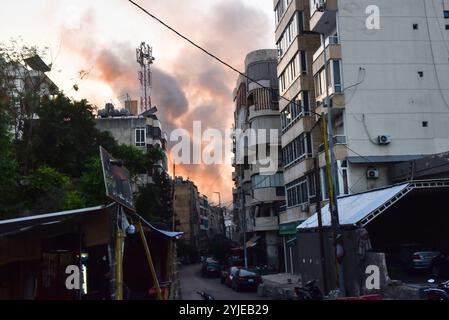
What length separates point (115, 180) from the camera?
41.2 feet

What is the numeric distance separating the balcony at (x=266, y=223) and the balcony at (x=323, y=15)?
63.3 feet

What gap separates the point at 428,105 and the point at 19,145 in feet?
87.0

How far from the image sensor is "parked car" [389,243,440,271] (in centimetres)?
2312

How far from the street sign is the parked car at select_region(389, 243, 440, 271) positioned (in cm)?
1455

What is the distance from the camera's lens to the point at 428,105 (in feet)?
104

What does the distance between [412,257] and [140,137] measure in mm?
45566

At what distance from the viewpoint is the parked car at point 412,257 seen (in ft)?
75.9

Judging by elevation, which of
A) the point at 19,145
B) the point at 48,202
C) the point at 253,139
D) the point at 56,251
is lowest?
Answer: the point at 56,251

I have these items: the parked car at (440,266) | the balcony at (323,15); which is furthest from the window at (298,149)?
the parked car at (440,266)

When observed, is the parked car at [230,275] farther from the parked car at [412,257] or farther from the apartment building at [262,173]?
the apartment building at [262,173]

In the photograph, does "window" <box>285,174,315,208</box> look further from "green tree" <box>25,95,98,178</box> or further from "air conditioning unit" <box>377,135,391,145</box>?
"green tree" <box>25,95,98,178</box>

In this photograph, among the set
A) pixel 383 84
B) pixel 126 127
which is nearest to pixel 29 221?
pixel 383 84
